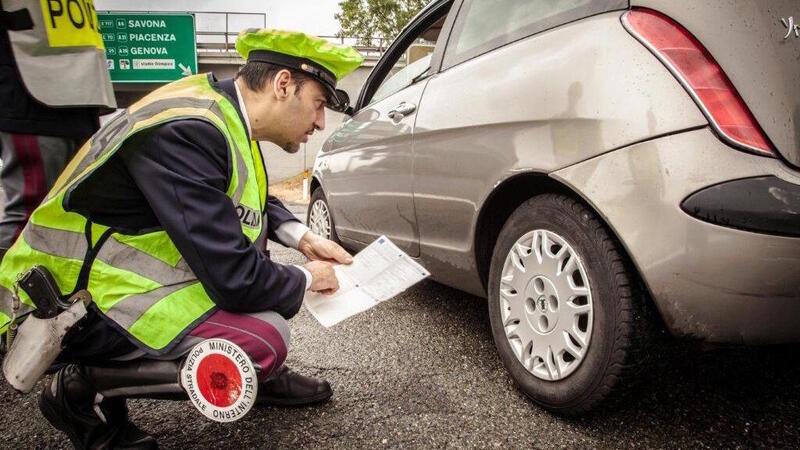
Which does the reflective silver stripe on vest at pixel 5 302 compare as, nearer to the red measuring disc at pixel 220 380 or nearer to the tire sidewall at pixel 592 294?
the red measuring disc at pixel 220 380

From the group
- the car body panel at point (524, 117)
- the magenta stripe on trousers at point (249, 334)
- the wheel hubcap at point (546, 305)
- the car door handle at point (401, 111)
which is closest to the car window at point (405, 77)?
the car door handle at point (401, 111)

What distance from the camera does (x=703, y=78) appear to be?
1122 millimetres

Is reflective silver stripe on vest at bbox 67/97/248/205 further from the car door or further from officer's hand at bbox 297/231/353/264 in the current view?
the car door

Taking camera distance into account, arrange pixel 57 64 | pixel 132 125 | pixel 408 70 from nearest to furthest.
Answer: pixel 132 125 → pixel 57 64 → pixel 408 70

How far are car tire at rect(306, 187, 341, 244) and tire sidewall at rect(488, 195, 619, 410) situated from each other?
73.2 inches

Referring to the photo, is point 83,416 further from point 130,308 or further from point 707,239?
point 707,239

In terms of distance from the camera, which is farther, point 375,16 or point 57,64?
point 375,16

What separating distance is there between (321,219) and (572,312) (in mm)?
2369

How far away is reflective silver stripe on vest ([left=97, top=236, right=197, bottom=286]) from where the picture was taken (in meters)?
1.24

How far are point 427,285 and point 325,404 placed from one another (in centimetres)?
147

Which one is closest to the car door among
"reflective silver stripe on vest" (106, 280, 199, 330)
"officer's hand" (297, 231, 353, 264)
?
"officer's hand" (297, 231, 353, 264)

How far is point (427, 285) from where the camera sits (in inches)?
119

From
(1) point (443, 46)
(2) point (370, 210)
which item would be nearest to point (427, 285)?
(2) point (370, 210)

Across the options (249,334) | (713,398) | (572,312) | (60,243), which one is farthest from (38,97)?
(713,398)
